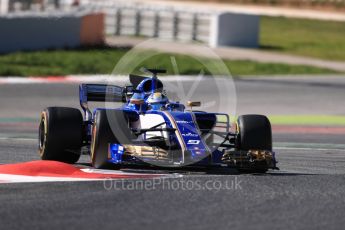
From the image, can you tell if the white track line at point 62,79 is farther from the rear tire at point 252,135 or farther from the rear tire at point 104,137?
the rear tire at point 104,137

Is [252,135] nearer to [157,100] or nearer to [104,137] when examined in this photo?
[157,100]

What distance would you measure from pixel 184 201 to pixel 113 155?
1.98 meters

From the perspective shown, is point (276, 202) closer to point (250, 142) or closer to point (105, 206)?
point (105, 206)

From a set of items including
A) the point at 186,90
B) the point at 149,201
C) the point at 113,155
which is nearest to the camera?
the point at 149,201

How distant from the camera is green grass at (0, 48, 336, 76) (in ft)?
84.2

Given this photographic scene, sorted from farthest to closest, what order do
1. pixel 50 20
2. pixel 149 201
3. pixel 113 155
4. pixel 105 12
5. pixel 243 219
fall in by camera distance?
pixel 105 12 < pixel 50 20 < pixel 113 155 < pixel 149 201 < pixel 243 219

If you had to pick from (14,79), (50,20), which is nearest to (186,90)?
(14,79)

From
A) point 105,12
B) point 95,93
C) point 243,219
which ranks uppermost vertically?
point 105,12

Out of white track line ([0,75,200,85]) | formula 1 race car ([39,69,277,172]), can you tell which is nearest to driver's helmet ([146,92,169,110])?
formula 1 race car ([39,69,277,172])

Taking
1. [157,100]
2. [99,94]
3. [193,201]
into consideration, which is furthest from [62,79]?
[193,201]

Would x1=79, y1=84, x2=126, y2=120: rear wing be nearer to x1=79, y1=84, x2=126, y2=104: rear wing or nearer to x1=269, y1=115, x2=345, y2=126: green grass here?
x1=79, y1=84, x2=126, y2=104: rear wing

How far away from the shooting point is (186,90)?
77.6 feet

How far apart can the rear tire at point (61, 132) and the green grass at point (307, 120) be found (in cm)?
810

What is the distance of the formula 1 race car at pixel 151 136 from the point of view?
1070 centimetres
